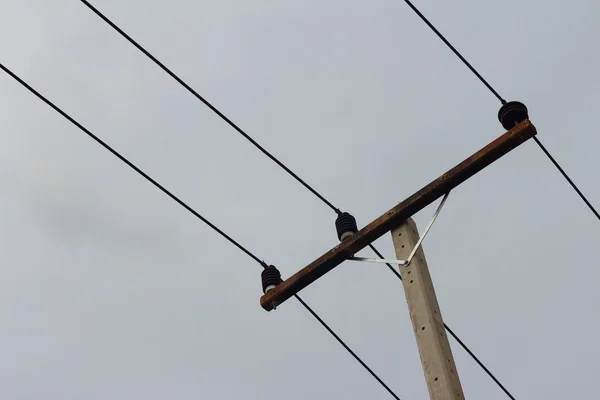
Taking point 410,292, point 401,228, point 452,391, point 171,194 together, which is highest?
point 171,194

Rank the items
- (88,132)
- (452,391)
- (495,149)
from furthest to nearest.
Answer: (88,132), (495,149), (452,391)

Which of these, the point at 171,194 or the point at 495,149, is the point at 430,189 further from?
the point at 171,194

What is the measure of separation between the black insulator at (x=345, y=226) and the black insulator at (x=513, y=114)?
5.48 feet

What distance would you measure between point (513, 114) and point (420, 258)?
1524mm

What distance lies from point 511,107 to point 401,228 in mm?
1438

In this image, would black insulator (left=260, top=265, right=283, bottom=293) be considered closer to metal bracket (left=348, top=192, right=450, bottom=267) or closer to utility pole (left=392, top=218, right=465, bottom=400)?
metal bracket (left=348, top=192, right=450, bottom=267)

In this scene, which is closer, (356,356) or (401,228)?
(401,228)

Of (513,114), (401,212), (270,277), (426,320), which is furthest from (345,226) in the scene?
(513,114)

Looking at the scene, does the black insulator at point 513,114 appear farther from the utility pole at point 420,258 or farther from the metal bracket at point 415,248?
the metal bracket at point 415,248

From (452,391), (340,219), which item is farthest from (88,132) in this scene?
(452,391)

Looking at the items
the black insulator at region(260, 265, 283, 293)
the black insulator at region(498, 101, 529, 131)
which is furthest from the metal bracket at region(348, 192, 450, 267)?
the black insulator at region(260, 265, 283, 293)

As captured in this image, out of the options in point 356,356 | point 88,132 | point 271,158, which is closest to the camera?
point 88,132

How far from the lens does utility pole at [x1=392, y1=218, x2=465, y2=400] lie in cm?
565

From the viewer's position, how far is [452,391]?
5566 mm
